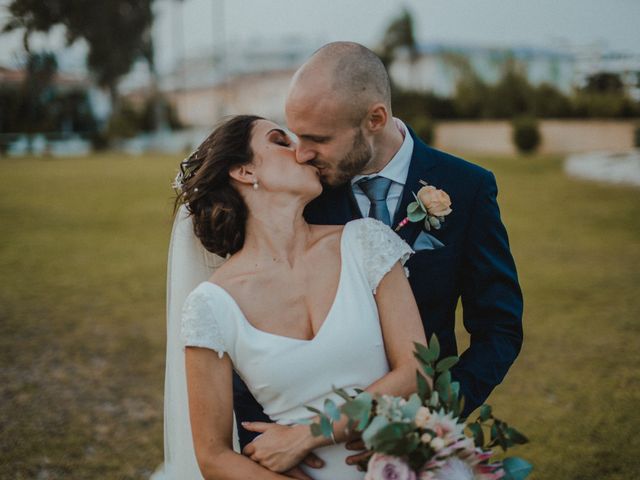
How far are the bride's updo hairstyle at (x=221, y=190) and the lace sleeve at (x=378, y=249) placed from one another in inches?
17.1

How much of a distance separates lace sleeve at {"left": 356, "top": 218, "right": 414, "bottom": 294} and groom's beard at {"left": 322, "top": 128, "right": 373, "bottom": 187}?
17 cm

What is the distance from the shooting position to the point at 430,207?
239 cm

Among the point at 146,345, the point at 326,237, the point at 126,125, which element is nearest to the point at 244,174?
the point at 326,237

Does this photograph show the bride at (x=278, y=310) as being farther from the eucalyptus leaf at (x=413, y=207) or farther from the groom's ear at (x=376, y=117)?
the groom's ear at (x=376, y=117)

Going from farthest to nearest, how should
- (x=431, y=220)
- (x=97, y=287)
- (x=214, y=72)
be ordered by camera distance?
(x=214, y=72) < (x=97, y=287) < (x=431, y=220)

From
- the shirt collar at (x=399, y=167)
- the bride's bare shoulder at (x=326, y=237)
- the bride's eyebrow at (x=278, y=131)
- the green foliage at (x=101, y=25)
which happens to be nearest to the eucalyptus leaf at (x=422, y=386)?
the bride's bare shoulder at (x=326, y=237)

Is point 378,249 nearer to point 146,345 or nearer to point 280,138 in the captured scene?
point 280,138

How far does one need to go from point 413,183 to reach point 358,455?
1.02 m

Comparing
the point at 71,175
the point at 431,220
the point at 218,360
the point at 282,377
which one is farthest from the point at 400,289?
the point at 71,175

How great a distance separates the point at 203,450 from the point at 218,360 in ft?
0.91

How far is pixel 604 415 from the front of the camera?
5.37m

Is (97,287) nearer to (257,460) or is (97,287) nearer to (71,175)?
(257,460)

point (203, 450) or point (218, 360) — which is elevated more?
point (218, 360)

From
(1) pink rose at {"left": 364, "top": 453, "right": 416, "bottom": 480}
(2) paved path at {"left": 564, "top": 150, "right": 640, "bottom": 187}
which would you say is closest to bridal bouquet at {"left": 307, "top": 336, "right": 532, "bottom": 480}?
(1) pink rose at {"left": 364, "top": 453, "right": 416, "bottom": 480}
